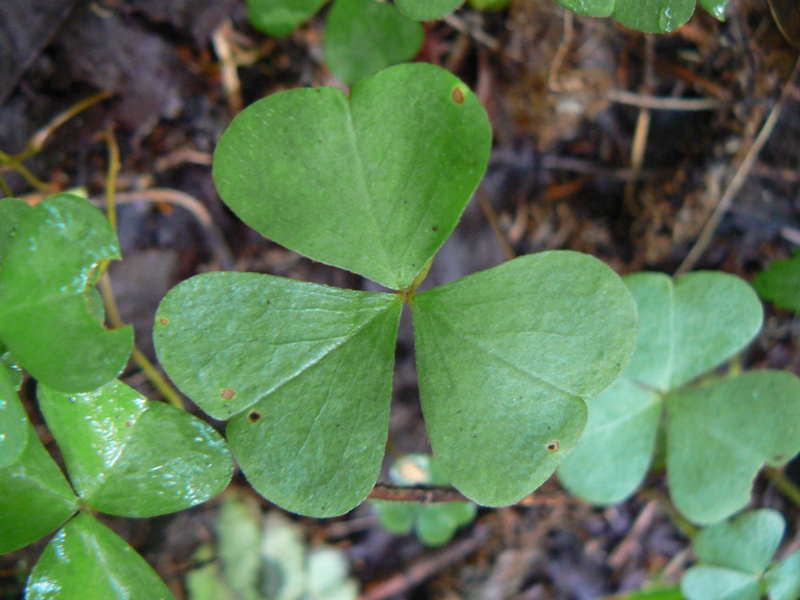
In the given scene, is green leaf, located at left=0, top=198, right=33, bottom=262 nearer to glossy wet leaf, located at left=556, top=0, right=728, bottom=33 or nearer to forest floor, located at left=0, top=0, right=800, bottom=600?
forest floor, located at left=0, top=0, right=800, bottom=600

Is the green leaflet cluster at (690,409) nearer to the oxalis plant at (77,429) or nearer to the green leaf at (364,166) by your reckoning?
the green leaf at (364,166)

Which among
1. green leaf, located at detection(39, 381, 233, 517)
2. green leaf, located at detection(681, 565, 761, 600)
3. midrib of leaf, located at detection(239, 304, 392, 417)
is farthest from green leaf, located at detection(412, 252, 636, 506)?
green leaf, located at detection(681, 565, 761, 600)

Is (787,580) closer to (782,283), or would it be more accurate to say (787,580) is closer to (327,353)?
(782,283)

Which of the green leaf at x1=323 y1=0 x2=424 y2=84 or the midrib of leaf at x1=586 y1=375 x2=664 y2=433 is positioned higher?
the green leaf at x1=323 y1=0 x2=424 y2=84

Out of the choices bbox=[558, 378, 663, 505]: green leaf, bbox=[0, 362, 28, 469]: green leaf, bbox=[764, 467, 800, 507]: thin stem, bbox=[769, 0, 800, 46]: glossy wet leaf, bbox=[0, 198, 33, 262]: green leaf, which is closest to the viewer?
bbox=[0, 362, 28, 469]: green leaf

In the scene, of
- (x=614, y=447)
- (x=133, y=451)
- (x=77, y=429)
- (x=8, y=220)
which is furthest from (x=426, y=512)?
(x=8, y=220)

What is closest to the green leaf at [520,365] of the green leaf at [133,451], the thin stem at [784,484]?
the green leaf at [133,451]

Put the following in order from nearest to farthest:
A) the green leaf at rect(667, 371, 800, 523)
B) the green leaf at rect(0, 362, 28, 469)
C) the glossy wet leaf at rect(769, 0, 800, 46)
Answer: the green leaf at rect(0, 362, 28, 469)
the glossy wet leaf at rect(769, 0, 800, 46)
the green leaf at rect(667, 371, 800, 523)

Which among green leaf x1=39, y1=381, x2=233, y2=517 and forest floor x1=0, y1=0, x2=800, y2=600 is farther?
forest floor x1=0, y1=0, x2=800, y2=600
